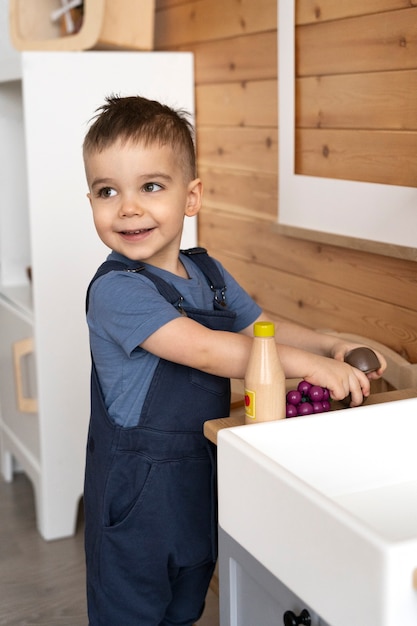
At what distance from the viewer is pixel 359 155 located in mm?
1723

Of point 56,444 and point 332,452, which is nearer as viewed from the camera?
point 332,452

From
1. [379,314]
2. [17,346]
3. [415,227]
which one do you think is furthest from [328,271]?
[17,346]

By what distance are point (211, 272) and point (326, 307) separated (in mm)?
474

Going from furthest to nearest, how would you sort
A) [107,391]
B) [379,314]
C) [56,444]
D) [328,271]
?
[56,444], [328,271], [379,314], [107,391]

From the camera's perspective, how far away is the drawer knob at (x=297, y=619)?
99 centimetres

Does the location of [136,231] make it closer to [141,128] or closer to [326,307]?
[141,128]

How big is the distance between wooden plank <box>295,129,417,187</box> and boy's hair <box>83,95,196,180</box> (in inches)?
16.7

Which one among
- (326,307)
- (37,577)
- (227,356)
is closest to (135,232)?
(227,356)

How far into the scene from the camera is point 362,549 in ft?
2.67

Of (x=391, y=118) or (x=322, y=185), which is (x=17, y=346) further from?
(x=391, y=118)

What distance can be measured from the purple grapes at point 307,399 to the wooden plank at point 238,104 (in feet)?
3.21

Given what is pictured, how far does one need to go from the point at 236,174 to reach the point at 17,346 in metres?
0.79

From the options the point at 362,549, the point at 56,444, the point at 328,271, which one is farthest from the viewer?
the point at 56,444

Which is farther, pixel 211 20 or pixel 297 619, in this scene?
pixel 211 20
